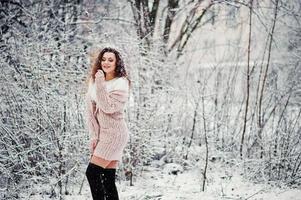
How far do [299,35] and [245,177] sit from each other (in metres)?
4.87

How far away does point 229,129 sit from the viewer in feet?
21.5

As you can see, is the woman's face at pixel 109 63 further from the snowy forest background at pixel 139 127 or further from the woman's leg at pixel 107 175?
the snowy forest background at pixel 139 127

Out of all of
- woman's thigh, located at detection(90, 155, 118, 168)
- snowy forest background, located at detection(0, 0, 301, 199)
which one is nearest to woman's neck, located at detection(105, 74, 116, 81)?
woman's thigh, located at detection(90, 155, 118, 168)

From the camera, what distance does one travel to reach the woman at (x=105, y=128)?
3.34 metres

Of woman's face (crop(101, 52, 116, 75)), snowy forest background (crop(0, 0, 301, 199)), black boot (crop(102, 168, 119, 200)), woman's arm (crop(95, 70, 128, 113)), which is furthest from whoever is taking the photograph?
snowy forest background (crop(0, 0, 301, 199))

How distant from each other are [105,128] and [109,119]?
0.29ft

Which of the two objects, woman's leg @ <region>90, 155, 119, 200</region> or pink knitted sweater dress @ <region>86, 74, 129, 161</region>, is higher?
pink knitted sweater dress @ <region>86, 74, 129, 161</region>

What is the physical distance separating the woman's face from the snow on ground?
1.87 meters

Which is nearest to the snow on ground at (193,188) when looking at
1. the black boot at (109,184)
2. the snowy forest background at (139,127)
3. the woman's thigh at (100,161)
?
the snowy forest background at (139,127)

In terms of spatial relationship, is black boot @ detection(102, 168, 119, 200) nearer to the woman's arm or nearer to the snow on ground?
the woman's arm

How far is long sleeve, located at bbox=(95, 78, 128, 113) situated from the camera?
10.8 feet

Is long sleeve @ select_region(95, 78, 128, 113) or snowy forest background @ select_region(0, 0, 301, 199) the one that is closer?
long sleeve @ select_region(95, 78, 128, 113)

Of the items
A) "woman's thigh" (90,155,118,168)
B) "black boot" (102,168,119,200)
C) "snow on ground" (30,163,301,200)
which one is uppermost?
"woman's thigh" (90,155,118,168)

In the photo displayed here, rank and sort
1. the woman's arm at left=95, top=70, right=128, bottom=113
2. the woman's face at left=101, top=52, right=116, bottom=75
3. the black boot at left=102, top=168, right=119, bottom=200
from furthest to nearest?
the woman's face at left=101, top=52, right=116, bottom=75 → the black boot at left=102, top=168, right=119, bottom=200 → the woman's arm at left=95, top=70, right=128, bottom=113
